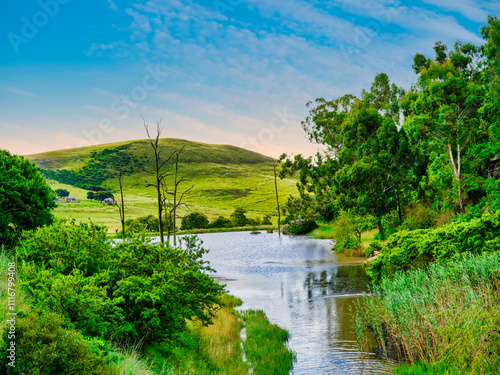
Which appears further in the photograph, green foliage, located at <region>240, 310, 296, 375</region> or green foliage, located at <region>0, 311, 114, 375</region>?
green foliage, located at <region>240, 310, 296, 375</region>

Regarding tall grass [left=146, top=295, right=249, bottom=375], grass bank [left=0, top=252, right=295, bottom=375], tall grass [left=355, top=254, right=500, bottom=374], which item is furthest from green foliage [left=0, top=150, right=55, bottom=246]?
tall grass [left=355, top=254, right=500, bottom=374]

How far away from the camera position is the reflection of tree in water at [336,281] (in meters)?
19.3

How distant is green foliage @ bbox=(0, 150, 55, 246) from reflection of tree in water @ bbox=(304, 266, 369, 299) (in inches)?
501

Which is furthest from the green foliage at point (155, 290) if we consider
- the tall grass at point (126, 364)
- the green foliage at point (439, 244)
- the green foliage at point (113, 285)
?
the green foliage at point (439, 244)

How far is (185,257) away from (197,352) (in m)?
2.23

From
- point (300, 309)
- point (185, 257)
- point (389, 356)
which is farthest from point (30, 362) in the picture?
point (300, 309)

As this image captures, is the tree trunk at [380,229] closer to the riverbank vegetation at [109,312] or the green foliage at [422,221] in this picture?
the green foliage at [422,221]

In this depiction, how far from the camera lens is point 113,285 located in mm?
7676

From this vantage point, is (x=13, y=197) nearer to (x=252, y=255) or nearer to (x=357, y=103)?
(x=252, y=255)

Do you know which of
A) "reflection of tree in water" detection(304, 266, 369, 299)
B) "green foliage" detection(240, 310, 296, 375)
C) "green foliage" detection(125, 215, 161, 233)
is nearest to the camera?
"green foliage" detection(240, 310, 296, 375)

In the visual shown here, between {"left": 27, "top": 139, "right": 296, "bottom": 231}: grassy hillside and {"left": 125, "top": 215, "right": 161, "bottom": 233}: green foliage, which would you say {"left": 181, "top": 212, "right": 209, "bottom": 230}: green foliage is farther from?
{"left": 27, "top": 139, "right": 296, "bottom": 231}: grassy hillside

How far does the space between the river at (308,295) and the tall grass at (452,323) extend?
94 centimetres

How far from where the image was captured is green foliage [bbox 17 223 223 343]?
19.2ft

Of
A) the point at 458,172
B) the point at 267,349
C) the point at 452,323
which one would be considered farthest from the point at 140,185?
the point at 452,323
